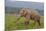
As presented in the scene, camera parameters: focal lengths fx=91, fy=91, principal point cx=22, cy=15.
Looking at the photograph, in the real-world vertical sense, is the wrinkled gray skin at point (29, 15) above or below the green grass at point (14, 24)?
above

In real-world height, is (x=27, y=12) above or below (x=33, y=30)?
above

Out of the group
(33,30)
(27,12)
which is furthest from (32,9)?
(33,30)

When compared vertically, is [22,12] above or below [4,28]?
above

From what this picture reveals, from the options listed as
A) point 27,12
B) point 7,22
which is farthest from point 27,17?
point 7,22

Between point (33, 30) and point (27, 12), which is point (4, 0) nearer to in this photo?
point (27, 12)

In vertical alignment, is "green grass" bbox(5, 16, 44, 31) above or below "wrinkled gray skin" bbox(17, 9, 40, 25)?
below

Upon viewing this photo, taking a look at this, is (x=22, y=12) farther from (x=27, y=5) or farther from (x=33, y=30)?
(x=33, y=30)
